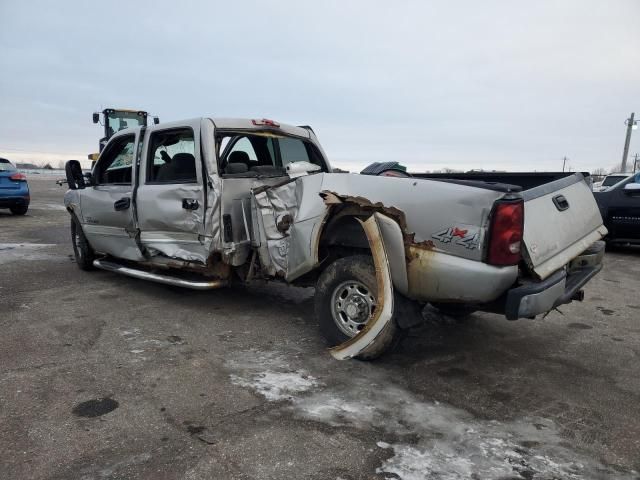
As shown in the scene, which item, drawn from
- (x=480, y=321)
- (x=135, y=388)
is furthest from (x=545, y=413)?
(x=135, y=388)

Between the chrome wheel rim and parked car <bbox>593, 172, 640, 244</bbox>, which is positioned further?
parked car <bbox>593, 172, 640, 244</bbox>

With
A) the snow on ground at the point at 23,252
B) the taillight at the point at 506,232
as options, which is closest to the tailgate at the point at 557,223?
the taillight at the point at 506,232

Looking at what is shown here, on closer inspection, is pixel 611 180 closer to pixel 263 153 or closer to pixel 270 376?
pixel 263 153

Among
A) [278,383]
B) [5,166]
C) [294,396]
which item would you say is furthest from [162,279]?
[5,166]

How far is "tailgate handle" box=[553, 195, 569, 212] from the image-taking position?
11.1 feet

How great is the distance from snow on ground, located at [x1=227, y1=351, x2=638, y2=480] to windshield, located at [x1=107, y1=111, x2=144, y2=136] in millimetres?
19304

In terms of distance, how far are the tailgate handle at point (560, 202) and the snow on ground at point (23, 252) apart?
7220 millimetres

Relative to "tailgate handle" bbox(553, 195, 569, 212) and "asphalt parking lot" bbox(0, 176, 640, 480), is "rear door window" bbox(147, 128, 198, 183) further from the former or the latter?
"tailgate handle" bbox(553, 195, 569, 212)

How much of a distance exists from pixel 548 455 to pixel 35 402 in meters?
2.94

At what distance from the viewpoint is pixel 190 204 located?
4559 mm

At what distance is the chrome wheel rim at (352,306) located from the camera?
3570 millimetres

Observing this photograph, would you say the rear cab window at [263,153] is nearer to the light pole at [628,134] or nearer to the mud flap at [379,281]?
the mud flap at [379,281]

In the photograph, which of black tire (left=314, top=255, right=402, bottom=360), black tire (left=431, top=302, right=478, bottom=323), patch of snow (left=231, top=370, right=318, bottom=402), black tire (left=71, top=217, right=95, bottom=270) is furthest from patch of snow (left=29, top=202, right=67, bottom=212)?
black tire (left=431, top=302, right=478, bottom=323)

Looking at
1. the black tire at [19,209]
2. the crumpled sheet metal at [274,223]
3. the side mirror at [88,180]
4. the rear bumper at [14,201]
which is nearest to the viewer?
the crumpled sheet metal at [274,223]
